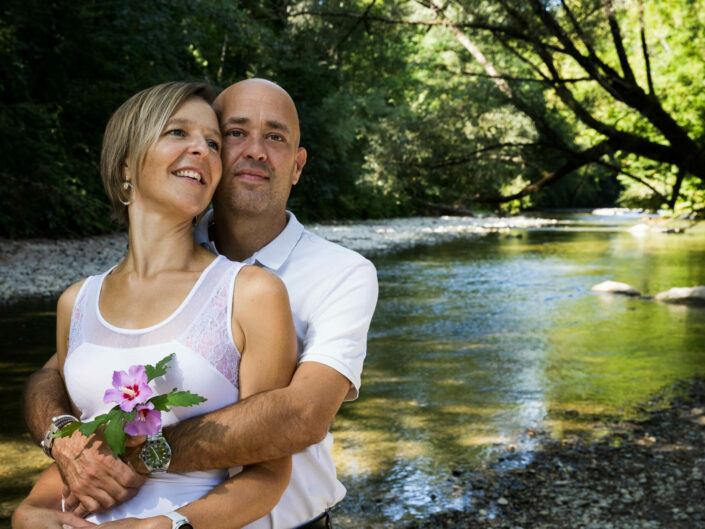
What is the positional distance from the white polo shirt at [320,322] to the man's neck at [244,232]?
0.08 metres

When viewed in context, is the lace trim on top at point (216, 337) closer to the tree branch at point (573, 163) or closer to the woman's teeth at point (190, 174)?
the woman's teeth at point (190, 174)

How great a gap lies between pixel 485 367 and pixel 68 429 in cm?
676

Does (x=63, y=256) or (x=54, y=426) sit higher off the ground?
(x=54, y=426)

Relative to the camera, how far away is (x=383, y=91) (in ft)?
116

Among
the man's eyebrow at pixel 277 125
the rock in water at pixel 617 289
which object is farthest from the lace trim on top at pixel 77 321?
the rock in water at pixel 617 289

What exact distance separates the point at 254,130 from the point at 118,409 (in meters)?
0.88

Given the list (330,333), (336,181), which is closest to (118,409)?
(330,333)

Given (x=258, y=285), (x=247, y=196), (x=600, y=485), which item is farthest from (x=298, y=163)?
(x=600, y=485)

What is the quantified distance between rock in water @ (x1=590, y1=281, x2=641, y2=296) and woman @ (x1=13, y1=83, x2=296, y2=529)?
12.3 metres

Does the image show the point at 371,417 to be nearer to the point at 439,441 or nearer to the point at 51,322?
the point at 439,441

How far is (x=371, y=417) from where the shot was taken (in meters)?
6.27

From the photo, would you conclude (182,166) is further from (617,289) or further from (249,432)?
(617,289)

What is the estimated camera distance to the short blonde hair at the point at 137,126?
1818 mm

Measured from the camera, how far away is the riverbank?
13.6 ft
